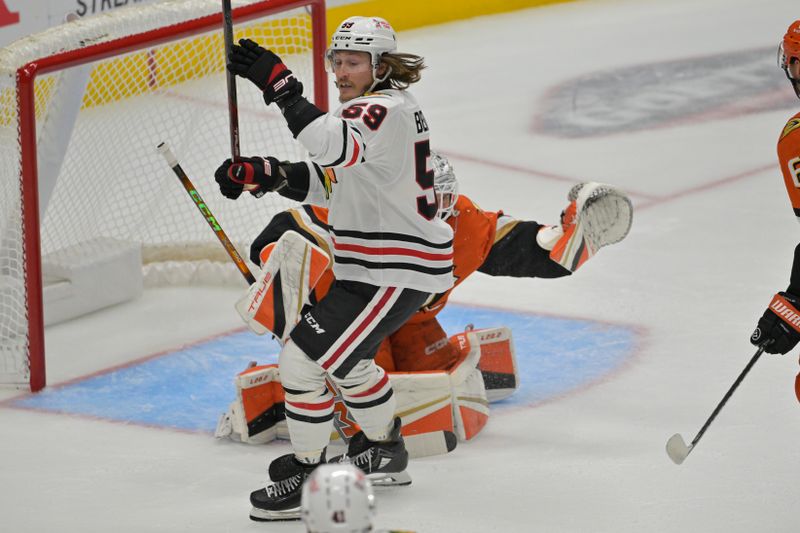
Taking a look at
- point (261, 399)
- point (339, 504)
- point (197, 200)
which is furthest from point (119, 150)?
point (339, 504)

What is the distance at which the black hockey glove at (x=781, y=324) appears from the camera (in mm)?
3633

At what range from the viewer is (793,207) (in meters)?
3.63

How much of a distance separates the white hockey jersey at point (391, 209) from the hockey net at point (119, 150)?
4.05 feet

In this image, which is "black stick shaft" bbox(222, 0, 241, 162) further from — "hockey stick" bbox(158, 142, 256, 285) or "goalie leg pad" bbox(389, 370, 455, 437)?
"goalie leg pad" bbox(389, 370, 455, 437)

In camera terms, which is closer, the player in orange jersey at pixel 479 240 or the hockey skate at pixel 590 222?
the player in orange jersey at pixel 479 240

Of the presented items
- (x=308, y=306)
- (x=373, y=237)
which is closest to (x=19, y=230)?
(x=308, y=306)

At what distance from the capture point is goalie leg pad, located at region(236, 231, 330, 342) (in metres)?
4.08

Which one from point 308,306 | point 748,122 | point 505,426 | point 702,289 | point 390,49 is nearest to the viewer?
point 390,49

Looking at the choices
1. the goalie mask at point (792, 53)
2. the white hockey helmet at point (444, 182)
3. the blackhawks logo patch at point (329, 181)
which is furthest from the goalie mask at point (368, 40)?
the goalie mask at point (792, 53)

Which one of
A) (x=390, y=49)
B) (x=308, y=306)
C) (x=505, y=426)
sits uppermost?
(x=390, y=49)

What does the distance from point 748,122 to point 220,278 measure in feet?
10.1

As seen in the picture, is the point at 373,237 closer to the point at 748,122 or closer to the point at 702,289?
the point at 702,289

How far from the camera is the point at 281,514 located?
153 inches

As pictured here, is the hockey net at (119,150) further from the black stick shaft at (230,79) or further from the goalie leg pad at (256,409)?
the black stick shaft at (230,79)
